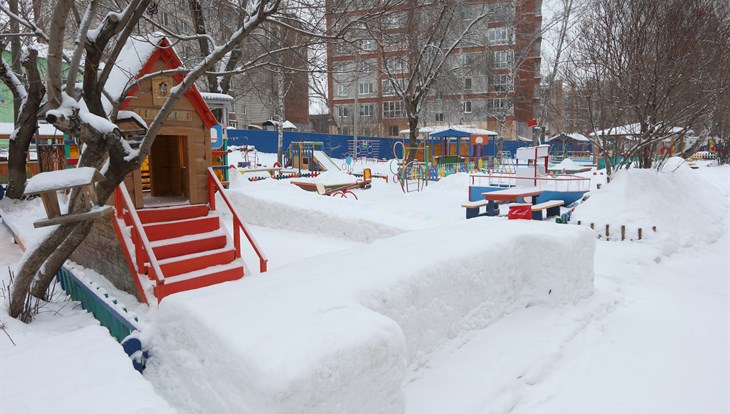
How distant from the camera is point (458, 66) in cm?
2855

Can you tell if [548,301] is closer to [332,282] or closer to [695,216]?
[332,282]

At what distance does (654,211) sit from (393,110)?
42.2 m

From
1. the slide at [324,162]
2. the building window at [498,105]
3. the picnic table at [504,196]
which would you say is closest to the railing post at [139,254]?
the picnic table at [504,196]

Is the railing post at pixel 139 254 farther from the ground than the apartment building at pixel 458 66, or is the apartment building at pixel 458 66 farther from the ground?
the apartment building at pixel 458 66

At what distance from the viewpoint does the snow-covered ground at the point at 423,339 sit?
2854mm

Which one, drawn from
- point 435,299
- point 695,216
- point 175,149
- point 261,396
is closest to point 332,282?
point 435,299

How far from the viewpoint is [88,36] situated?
191 inches

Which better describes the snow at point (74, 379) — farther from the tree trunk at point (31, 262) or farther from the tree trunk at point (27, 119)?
the tree trunk at point (27, 119)

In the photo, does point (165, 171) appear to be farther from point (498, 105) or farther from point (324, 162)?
point (498, 105)

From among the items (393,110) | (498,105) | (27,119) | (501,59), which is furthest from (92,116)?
(393,110)

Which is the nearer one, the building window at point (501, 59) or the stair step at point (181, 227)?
the stair step at point (181, 227)

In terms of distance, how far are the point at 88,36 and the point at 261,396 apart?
14.3 ft

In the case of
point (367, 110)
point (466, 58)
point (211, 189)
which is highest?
point (466, 58)

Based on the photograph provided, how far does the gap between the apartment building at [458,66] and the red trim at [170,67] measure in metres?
2.49
